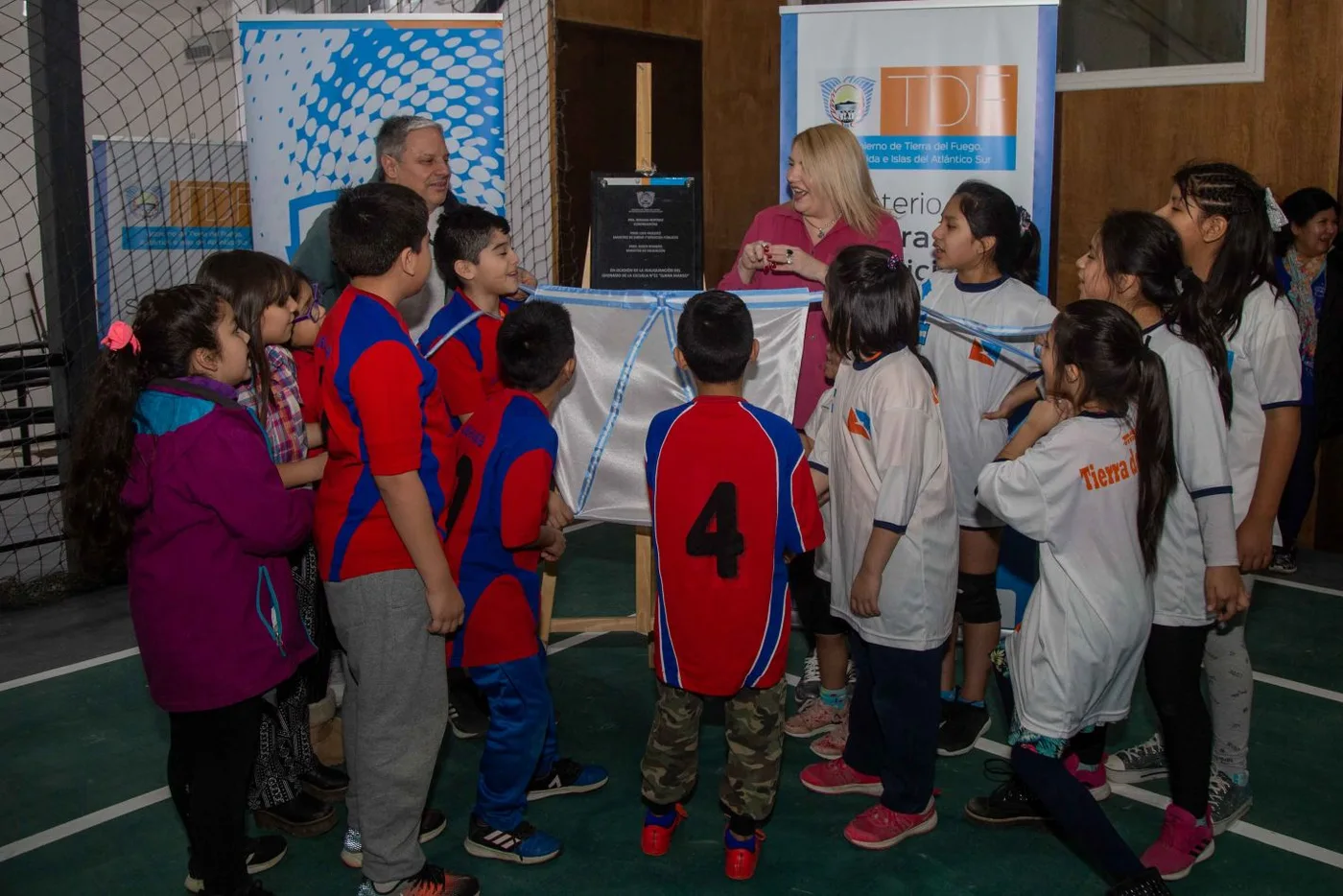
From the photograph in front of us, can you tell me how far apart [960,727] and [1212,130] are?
3207 mm

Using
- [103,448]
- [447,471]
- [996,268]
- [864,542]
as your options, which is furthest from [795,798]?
[103,448]

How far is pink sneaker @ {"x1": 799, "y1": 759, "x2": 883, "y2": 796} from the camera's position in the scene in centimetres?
293

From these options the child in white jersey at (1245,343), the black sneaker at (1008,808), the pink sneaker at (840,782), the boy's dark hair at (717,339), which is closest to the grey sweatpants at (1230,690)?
the child in white jersey at (1245,343)

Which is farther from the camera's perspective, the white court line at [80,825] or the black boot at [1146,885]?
the white court line at [80,825]

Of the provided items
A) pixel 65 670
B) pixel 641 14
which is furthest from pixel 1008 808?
pixel 641 14

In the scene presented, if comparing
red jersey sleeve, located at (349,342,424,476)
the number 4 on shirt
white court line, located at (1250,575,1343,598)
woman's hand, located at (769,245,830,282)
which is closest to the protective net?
woman's hand, located at (769,245,830,282)

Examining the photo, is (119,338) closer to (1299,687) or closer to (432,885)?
(432,885)

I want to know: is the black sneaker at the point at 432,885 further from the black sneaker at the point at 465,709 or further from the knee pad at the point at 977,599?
the knee pad at the point at 977,599

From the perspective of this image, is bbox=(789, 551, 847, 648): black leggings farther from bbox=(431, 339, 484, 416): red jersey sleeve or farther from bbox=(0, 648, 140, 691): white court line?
bbox=(0, 648, 140, 691): white court line

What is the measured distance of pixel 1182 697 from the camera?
2.42 m

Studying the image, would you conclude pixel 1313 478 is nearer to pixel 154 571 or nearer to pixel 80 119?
pixel 154 571

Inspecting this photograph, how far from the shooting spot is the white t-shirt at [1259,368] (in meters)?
2.53

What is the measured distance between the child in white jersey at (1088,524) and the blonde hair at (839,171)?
1053 millimetres

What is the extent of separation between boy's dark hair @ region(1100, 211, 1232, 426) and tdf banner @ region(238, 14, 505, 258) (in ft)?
8.02
